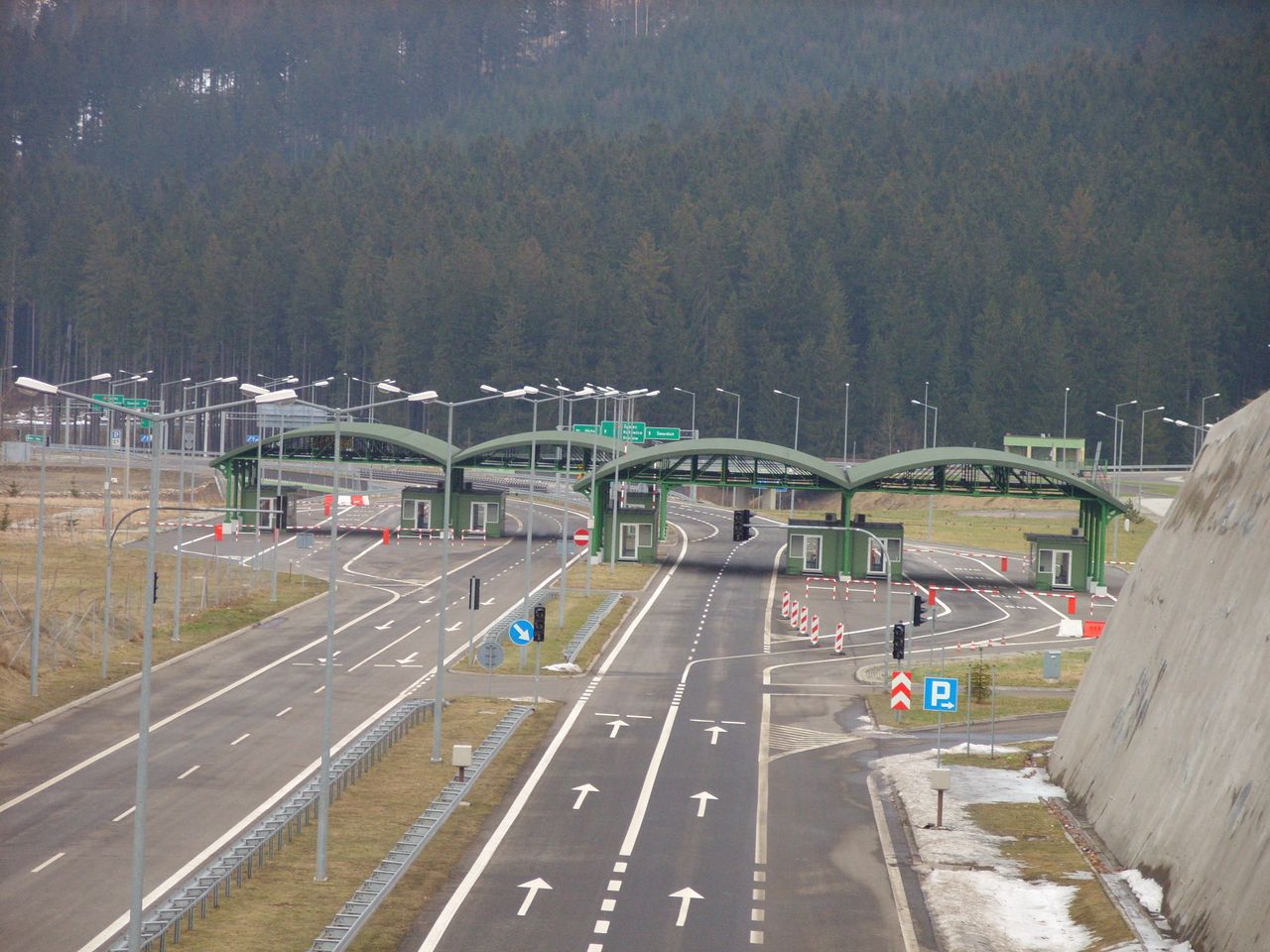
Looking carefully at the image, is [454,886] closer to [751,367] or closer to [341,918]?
[341,918]

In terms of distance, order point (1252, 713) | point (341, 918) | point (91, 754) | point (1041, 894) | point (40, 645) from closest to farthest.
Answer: point (1252, 713) < point (341, 918) < point (1041, 894) < point (91, 754) < point (40, 645)

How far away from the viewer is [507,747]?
4688cm

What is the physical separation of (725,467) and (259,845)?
2595 inches

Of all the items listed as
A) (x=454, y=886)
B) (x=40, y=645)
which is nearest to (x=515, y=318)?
(x=40, y=645)

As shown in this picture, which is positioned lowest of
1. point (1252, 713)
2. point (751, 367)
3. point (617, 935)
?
point (617, 935)

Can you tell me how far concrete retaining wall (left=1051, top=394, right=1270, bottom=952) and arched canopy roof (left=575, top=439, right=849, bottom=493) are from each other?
50.6 meters

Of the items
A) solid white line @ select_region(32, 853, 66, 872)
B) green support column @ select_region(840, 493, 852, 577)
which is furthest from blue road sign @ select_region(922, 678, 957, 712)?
green support column @ select_region(840, 493, 852, 577)

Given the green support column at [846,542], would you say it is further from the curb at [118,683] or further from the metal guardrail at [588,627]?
the curb at [118,683]

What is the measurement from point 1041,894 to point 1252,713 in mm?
7209

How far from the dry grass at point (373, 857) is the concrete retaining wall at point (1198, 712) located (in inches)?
585

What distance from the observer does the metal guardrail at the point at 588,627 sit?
213 feet

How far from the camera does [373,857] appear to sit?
113 ft

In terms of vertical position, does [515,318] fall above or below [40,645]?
above

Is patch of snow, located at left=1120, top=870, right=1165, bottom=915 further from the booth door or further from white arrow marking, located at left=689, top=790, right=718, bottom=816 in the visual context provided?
the booth door
